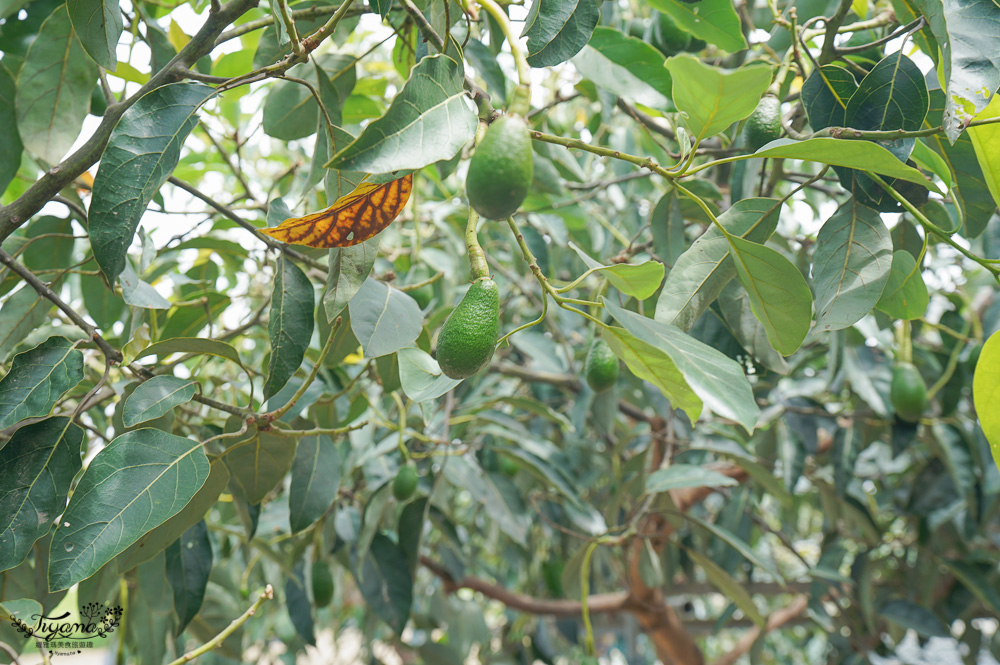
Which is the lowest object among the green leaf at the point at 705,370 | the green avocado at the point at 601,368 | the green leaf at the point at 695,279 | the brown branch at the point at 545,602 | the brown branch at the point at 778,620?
the brown branch at the point at 778,620

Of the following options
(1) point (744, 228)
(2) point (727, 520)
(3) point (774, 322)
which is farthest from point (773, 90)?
(2) point (727, 520)

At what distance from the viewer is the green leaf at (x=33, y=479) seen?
22.7 inches

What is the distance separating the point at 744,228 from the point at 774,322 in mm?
129

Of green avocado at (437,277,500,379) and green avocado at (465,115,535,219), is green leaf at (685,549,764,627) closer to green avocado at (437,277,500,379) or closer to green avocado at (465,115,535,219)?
green avocado at (437,277,500,379)

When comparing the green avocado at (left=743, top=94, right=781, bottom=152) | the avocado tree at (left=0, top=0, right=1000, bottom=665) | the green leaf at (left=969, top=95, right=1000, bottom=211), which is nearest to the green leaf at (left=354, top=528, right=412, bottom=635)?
the avocado tree at (left=0, top=0, right=1000, bottom=665)

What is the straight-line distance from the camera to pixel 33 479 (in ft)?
2.00

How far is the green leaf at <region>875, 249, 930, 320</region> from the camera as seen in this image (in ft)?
2.26

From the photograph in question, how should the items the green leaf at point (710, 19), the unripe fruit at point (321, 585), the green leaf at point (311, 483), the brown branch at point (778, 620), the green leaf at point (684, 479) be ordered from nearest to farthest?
the green leaf at point (710, 19) → the green leaf at point (311, 483) → the green leaf at point (684, 479) → the unripe fruit at point (321, 585) → the brown branch at point (778, 620)

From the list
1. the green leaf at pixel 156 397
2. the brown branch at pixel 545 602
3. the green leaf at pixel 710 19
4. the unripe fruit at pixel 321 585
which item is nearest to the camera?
the green leaf at pixel 156 397

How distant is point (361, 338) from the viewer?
0.63 meters

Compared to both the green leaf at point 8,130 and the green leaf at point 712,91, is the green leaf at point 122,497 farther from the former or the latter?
the green leaf at point 712,91

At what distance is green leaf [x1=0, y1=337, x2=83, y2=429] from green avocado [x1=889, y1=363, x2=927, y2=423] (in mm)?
1332

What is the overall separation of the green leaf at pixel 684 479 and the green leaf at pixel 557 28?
73cm

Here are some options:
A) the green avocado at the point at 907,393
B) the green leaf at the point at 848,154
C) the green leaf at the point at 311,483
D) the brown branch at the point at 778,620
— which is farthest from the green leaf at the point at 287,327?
the brown branch at the point at 778,620
